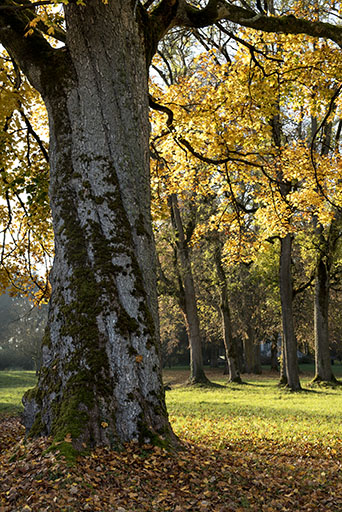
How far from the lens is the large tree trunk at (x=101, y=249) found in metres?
4.20

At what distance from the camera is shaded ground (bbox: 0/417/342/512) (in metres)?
3.22

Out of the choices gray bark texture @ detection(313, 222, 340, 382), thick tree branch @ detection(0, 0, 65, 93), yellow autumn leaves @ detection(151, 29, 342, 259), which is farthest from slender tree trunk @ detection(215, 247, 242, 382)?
thick tree branch @ detection(0, 0, 65, 93)

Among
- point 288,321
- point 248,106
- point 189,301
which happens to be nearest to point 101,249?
point 248,106

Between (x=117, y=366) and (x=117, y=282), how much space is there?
924 mm

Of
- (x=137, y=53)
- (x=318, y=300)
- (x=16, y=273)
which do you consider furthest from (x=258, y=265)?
(x=137, y=53)

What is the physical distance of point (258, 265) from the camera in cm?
2228

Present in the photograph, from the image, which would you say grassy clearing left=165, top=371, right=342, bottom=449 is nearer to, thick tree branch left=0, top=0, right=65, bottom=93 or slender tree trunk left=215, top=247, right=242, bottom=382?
slender tree trunk left=215, top=247, right=242, bottom=382

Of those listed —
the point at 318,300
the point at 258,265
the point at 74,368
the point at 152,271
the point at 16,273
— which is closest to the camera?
the point at 74,368

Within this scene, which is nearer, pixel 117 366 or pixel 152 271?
pixel 117 366

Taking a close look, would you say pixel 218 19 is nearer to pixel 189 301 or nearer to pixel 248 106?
pixel 248 106

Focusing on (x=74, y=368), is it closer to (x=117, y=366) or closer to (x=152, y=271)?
(x=117, y=366)

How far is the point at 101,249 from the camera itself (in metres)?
4.75

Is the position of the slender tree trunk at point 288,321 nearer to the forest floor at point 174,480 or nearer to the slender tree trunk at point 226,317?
the slender tree trunk at point 226,317

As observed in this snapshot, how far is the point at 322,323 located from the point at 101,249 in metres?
16.4
